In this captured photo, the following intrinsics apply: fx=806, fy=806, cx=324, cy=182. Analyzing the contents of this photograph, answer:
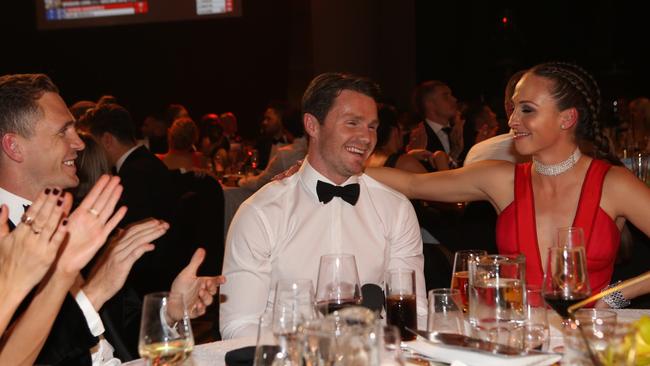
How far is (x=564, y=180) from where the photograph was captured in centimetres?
317

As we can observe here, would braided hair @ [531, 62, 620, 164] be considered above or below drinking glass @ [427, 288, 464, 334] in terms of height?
above

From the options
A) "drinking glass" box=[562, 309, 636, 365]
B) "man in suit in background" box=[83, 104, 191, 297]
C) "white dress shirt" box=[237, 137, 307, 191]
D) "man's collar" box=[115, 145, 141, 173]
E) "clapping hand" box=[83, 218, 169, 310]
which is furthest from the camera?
"white dress shirt" box=[237, 137, 307, 191]

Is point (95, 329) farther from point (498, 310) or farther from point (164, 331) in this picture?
point (498, 310)

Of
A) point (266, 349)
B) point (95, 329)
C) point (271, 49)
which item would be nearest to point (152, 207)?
point (95, 329)

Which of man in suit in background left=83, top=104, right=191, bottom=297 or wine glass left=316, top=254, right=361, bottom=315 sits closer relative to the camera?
wine glass left=316, top=254, right=361, bottom=315

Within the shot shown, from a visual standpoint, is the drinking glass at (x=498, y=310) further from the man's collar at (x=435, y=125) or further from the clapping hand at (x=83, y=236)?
the man's collar at (x=435, y=125)

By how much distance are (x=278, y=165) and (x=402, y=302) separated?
4847mm

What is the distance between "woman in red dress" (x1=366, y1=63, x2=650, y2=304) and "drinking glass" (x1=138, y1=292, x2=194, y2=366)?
68.8 inches

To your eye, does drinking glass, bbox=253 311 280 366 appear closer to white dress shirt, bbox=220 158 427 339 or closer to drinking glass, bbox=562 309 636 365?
drinking glass, bbox=562 309 636 365

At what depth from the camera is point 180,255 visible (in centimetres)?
519

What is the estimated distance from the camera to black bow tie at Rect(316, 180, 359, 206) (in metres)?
2.88

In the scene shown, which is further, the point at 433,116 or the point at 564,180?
the point at 433,116

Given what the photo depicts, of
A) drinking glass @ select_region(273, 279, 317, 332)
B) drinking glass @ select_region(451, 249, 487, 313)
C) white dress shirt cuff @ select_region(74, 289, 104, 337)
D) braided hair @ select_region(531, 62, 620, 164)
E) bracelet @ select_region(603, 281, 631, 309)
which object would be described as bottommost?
bracelet @ select_region(603, 281, 631, 309)

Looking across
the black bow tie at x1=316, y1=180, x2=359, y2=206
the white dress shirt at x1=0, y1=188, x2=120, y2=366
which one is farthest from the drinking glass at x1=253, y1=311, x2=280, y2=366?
the black bow tie at x1=316, y1=180, x2=359, y2=206
